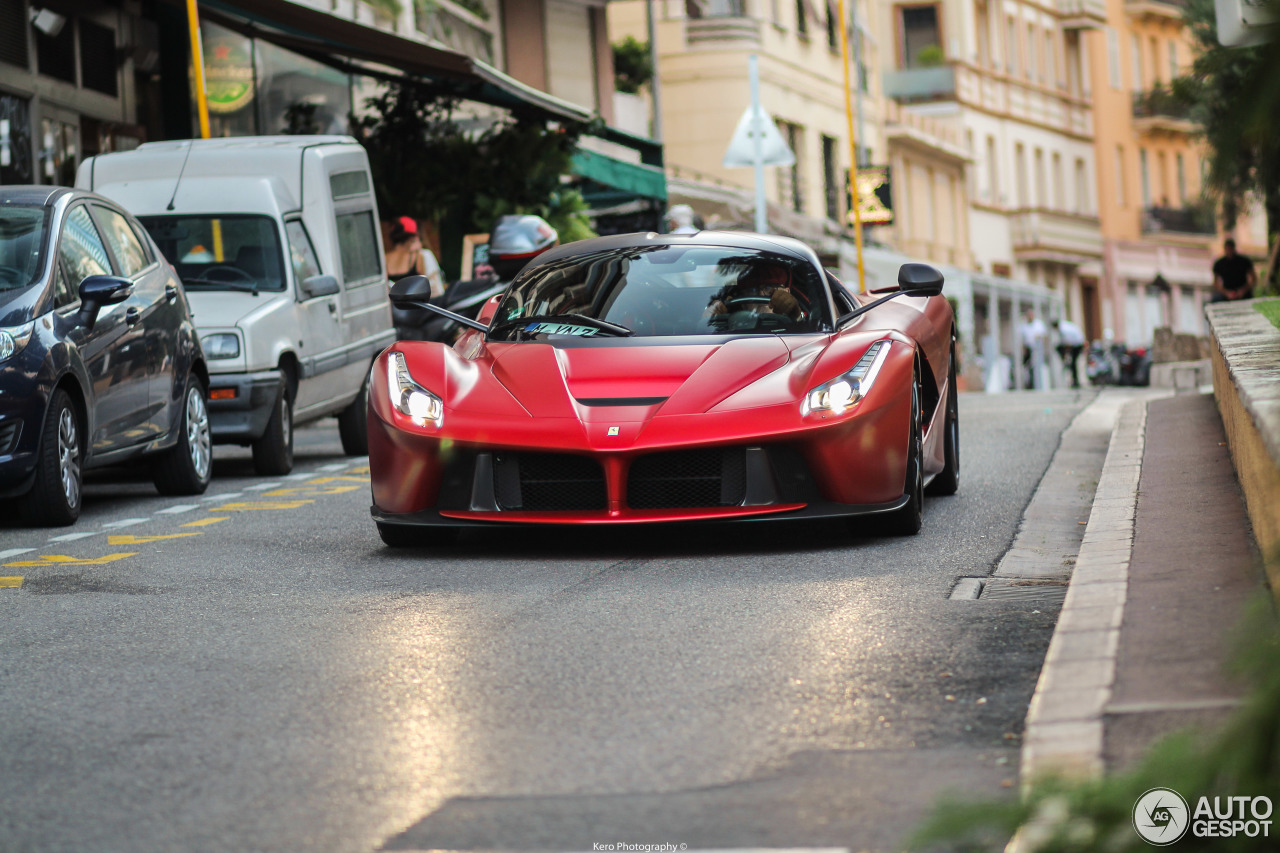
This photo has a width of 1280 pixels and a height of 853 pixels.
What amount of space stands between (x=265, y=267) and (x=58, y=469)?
4035 mm

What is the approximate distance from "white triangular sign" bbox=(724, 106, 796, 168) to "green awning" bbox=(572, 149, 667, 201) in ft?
10.6

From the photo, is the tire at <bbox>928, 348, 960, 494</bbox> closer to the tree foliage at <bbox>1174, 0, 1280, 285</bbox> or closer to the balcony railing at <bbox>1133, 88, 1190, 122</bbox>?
the balcony railing at <bbox>1133, 88, 1190, 122</bbox>

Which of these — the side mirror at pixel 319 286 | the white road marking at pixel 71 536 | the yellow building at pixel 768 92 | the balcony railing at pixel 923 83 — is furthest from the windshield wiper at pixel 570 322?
the balcony railing at pixel 923 83

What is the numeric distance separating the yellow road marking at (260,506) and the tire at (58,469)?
874 mm

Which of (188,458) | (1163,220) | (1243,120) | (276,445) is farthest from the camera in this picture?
(1163,220)

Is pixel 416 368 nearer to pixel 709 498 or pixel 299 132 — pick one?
pixel 709 498

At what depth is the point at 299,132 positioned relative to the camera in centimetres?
2378

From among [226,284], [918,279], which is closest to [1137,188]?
[226,284]

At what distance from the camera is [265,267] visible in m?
13.1

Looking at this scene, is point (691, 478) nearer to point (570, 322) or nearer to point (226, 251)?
point (570, 322)

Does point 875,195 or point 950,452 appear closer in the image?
point 950,452

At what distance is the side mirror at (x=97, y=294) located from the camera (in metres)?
9.65

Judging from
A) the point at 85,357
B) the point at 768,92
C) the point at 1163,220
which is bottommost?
the point at 85,357

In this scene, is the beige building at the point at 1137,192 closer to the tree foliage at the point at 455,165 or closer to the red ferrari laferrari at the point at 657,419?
the tree foliage at the point at 455,165
